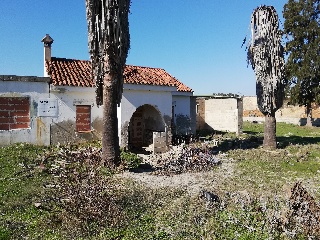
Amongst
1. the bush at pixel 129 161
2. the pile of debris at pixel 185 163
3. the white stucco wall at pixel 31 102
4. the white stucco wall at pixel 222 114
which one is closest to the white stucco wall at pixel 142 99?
the bush at pixel 129 161

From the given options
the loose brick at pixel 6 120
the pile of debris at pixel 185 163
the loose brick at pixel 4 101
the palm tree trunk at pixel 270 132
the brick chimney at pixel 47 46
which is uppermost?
the brick chimney at pixel 47 46

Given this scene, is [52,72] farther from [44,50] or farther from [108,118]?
[108,118]

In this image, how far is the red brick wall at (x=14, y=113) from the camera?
14.3m

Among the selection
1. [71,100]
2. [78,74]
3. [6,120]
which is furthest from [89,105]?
[6,120]

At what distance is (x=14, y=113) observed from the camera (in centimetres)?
1448

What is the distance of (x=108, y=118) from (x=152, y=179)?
2.90m

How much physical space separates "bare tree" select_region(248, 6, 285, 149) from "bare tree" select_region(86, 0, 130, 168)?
7335 mm

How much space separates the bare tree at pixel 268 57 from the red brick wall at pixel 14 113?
11981mm

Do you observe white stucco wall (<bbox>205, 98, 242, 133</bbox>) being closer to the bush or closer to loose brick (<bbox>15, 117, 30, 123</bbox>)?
the bush

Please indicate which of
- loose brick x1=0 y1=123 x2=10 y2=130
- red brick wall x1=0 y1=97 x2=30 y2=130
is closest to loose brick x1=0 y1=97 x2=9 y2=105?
red brick wall x1=0 y1=97 x2=30 y2=130

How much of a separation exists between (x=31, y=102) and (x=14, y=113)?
96 cm

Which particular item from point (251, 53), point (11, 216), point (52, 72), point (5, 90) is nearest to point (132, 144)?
point (52, 72)

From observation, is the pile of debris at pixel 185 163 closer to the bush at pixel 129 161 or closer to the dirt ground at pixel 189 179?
the dirt ground at pixel 189 179

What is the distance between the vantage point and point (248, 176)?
34.4 feet
